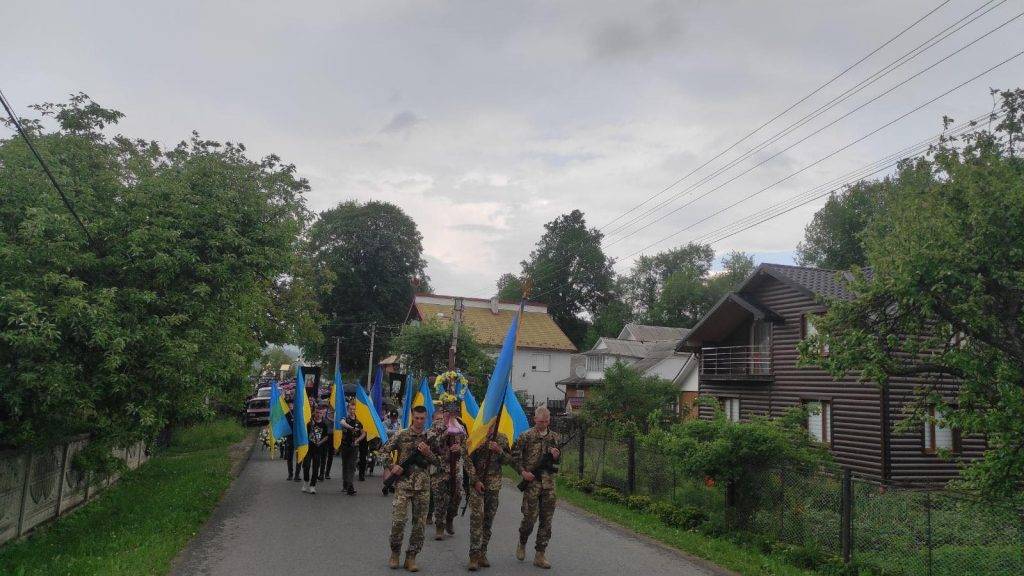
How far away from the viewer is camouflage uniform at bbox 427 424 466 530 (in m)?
9.86

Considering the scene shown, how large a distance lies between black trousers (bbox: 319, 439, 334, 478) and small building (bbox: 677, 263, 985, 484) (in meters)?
9.21

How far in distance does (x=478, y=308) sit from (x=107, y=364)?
44736mm

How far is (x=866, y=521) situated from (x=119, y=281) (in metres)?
10.5

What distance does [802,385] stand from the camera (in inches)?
972

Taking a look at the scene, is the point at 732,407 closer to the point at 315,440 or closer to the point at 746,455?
the point at 746,455

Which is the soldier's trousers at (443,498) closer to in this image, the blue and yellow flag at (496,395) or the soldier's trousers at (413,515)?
the blue and yellow flag at (496,395)

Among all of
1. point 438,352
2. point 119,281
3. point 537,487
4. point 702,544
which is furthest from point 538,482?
point 438,352

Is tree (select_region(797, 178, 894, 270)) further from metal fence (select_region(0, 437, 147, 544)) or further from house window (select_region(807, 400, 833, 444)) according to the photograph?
metal fence (select_region(0, 437, 147, 544))

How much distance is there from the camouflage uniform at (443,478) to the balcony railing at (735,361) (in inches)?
680

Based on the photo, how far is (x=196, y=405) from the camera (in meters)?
12.2

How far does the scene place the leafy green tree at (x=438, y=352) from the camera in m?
34.0

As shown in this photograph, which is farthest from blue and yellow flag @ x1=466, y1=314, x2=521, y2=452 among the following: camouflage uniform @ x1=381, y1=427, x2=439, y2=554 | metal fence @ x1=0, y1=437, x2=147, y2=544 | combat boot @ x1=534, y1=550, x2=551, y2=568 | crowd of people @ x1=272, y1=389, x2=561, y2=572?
metal fence @ x1=0, y1=437, x2=147, y2=544

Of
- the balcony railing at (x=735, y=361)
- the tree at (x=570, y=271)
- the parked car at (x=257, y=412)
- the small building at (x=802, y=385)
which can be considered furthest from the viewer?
the tree at (x=570, y=271)

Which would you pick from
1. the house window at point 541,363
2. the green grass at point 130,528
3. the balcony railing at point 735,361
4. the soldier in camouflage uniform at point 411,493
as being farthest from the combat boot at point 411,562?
the house window at point 541,363
